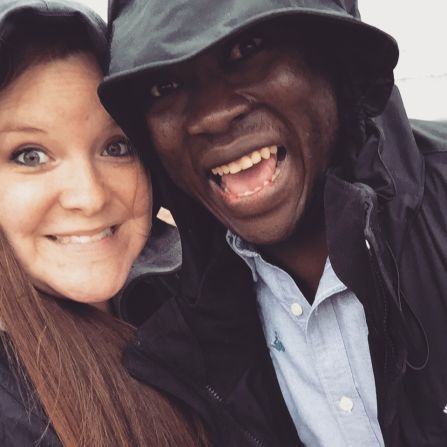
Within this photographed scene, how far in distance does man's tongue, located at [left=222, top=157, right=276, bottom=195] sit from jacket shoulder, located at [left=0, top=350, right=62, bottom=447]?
2.14ft

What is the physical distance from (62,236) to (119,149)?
0.26 m

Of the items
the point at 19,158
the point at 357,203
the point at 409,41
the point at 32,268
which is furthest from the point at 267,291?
the point at 409,41

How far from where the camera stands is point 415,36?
382 cm

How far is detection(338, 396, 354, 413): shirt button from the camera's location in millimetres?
1271

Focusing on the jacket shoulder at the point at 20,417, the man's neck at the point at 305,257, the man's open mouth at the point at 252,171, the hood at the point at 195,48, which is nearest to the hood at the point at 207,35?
the hood at the point at 195,48

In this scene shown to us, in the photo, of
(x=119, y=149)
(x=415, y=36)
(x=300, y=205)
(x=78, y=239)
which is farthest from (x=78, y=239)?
(x=415, y=36)

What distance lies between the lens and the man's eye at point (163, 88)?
1208mm

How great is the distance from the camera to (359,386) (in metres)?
1.27

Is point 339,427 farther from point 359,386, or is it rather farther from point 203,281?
point 203,281

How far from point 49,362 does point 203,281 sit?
0.42 meters

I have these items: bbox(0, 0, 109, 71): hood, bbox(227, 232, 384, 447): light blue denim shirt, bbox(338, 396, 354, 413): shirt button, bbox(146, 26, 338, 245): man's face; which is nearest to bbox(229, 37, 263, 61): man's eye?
bbox(146, 26, 338, 245): man's face

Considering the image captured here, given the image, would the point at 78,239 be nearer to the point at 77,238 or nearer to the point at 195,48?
the point at 77,238

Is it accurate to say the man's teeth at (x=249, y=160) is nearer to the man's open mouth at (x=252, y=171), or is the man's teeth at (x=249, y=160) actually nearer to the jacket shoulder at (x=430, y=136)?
the man's open mouth at (x=252, y=171)

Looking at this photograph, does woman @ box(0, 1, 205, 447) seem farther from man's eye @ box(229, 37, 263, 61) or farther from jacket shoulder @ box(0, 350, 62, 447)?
man's eye @ box(229, 37, 263, 61)
